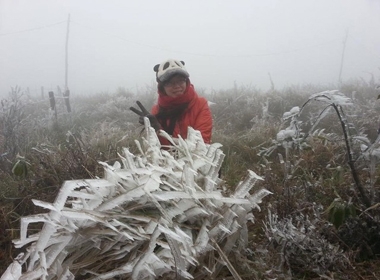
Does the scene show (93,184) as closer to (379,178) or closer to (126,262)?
(126,262)

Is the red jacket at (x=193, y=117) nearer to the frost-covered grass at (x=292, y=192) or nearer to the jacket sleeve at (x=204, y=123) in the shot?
the jacket sleeve at (x=204, y=123)

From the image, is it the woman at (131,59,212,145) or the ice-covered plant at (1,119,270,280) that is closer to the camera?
the ice-covered plant at (1,119,270,280)

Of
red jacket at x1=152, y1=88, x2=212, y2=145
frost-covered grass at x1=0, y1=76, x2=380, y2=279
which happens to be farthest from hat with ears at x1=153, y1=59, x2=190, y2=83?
frost-covered grass at x1=0, y1=76, x2=380, y2=279

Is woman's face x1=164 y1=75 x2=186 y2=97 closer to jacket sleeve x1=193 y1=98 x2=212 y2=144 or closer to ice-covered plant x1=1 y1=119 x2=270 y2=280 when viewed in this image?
jacket sleeve x1=193 y1=98 x2=212 y2=144

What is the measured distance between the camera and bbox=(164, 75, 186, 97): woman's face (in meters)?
2.75

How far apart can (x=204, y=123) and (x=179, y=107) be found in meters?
0.25

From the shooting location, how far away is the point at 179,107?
2893mm

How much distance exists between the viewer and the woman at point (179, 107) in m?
2.76

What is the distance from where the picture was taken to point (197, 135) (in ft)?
5.84

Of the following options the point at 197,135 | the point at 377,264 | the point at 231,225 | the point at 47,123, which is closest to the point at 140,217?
the point at 231,225

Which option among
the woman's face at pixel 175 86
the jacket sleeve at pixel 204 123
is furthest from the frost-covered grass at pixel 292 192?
the woman's face at pixel 175 86

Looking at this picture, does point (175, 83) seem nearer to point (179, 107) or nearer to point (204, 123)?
point (179, 107)

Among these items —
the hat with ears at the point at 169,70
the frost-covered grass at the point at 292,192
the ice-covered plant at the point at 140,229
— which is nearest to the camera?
the ice-covered plant at the point at 140,229

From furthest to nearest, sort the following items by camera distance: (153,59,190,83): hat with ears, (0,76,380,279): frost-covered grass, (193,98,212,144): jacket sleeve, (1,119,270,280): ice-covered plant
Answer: (193,98,212,144): jacket sleeve, (153,59,190,83): hat with ears, (0,76,380,279): frost-covered grass, (1,119,270,280): ice-covered plant
